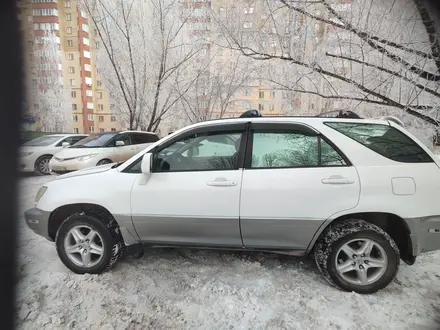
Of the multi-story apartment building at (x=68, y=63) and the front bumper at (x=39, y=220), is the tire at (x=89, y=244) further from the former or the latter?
the multi-story apartment building at (x=68, y=63)

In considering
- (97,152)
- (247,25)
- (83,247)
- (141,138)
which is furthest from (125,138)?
(83,247)

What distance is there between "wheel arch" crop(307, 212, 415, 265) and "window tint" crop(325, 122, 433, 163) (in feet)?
1.83

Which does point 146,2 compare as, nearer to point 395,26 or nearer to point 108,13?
point 108,13

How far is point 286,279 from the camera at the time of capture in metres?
2.48

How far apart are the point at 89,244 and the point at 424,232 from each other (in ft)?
10.8

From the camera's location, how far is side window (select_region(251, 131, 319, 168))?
2.31m

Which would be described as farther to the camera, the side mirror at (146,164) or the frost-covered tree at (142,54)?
the frost-covered tree at (142,54)

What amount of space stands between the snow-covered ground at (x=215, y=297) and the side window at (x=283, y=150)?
1215mm

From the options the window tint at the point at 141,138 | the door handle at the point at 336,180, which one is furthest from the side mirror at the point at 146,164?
the window tint at the point at 141,138

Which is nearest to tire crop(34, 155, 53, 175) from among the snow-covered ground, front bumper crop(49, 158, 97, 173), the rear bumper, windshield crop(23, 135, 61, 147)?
windshield crop(23, 135, 61, 147)

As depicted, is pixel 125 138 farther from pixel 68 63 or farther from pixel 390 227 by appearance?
pixel 390 227

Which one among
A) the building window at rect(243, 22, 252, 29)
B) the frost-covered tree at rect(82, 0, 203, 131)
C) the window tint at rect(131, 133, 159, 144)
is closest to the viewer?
the building window at rect(243, 22, 252, 29)

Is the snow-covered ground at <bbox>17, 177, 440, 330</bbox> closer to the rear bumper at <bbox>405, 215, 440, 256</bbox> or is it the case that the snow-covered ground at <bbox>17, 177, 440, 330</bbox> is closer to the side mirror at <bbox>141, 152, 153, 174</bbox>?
the rear bumper at <bbox>405, 215, 440, 256</bbox>

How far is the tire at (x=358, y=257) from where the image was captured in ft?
7.23
